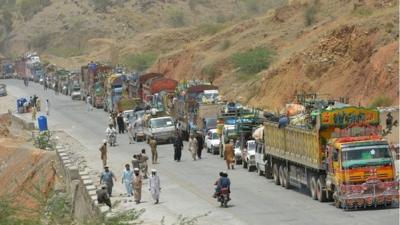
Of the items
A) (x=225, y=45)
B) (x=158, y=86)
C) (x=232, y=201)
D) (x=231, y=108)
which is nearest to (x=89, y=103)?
(x=225, y=45)

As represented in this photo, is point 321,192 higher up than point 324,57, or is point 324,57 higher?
point 324,57

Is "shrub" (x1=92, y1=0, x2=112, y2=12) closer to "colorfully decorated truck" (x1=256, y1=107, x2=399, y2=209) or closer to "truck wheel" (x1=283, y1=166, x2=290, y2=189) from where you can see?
"colorfully decorated truck" (x1=256, y1=107, x2=399, y2=209)

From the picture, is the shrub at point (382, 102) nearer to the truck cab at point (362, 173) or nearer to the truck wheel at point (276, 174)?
the truck wheel at point (276, 174)

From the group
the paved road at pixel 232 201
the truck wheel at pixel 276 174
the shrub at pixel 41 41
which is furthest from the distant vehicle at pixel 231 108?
the shrub at pixel 41 41

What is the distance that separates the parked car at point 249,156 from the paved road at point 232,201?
1.19 ft

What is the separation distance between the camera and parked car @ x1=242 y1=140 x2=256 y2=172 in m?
41.1

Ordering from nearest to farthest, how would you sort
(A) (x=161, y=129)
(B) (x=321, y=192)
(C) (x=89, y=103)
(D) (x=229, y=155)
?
(B) (x=321, y=192) < (D) (x=229, y=155) < (A) (x=161, y=129) < (C) (x=89, y=103)

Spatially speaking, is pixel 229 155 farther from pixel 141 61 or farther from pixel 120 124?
pixel 141 61

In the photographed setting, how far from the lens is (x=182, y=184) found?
124ft

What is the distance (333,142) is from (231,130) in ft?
53.7

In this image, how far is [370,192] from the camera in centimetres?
2875

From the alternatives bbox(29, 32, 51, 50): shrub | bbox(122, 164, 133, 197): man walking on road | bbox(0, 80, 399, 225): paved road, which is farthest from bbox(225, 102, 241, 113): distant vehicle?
bbox(29, 32, 51, 50): shrub

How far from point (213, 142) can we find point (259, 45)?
132 ft

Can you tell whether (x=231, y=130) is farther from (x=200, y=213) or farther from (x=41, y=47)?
(x=41, y=47)
